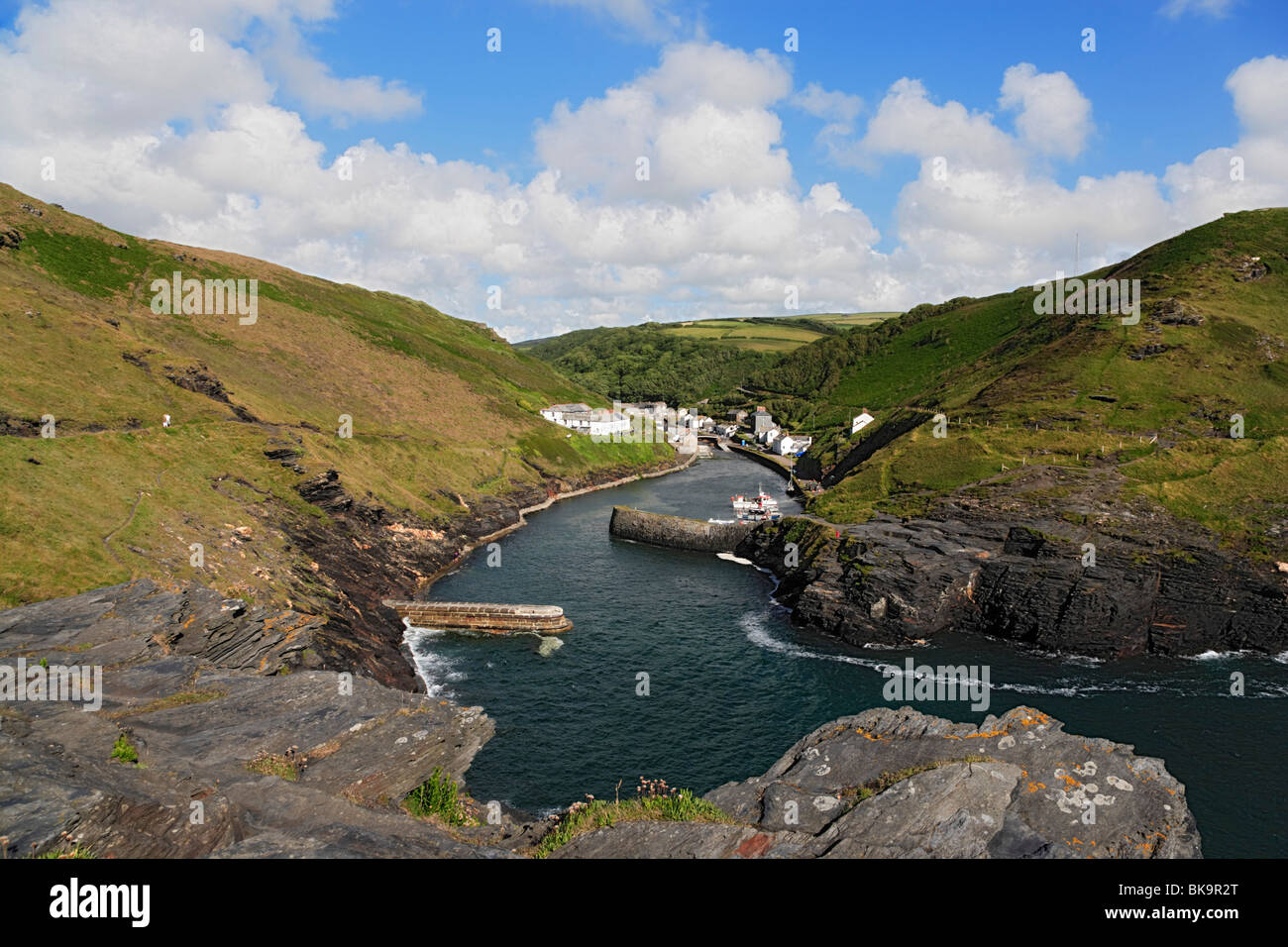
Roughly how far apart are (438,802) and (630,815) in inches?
421

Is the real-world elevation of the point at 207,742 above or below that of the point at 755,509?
below

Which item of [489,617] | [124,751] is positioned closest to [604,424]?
[489,617]

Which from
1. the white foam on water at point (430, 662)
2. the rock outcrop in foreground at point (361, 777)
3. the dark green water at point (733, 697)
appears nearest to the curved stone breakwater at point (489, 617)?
the white foam on water at point (430, 662)

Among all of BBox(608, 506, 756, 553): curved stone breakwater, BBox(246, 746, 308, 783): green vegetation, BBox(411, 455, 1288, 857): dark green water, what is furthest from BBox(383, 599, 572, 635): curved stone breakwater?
BBox(246, 746, 308, 783): green vegetation

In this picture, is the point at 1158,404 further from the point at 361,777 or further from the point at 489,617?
the point at 361,777

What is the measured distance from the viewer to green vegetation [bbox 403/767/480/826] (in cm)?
2778

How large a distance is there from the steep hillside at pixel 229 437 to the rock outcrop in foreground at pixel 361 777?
40.1 feet

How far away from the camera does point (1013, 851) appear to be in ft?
68.5

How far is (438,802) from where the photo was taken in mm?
28641

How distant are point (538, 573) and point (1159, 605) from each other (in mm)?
61839

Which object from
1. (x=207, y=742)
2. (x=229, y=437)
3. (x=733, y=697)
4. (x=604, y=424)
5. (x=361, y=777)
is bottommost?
(x=733, y=697)
